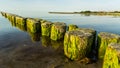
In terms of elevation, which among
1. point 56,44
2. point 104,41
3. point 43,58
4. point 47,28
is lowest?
point 43,58

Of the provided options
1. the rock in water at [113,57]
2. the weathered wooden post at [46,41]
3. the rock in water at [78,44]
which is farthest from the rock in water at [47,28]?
the rock in water at [113,57]

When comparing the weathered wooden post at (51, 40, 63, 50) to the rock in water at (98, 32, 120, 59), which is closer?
the rock in water at (98, 32, 120, 59)

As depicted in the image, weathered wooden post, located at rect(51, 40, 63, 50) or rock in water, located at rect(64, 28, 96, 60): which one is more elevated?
rock in water, located at rect(64, 28, 96, 60)

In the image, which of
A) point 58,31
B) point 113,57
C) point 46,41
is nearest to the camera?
point 113,57

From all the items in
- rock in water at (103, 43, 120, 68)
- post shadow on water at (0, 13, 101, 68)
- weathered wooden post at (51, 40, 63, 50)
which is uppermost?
rock in water at (103, 43, 120, 68)

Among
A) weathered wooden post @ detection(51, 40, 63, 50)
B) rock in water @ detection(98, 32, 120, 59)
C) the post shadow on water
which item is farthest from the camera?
weathered wooden post @ detection(51, 40, 63, 50)

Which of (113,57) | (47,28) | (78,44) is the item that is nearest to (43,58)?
(78,44)

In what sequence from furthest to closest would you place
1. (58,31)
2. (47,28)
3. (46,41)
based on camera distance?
(47,28)
(46,41)
(58,31)

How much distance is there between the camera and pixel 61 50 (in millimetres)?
14445

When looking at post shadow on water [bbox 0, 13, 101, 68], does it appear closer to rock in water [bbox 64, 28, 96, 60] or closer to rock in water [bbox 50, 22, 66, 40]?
rock in water [bbox 64, 28, 96, 60]

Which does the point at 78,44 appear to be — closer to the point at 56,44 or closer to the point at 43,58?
the point at 43,58

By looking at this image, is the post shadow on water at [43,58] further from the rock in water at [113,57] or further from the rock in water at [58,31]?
the rock in water at [113,57]

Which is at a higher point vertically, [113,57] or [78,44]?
[78,44]

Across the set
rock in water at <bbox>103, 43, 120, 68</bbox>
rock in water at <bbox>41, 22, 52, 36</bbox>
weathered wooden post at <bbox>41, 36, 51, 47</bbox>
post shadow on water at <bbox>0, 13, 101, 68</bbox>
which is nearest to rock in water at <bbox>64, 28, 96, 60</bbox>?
post shadow on water at <bbox>0, 13, 101, 68</bbox>
